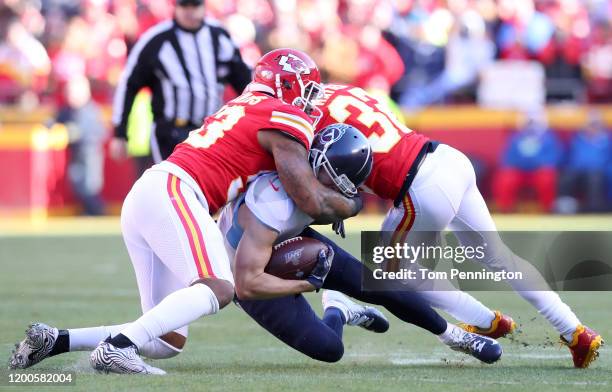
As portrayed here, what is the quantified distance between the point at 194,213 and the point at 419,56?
11408 mm

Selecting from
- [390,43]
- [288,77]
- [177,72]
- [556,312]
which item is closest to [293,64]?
[288,77]

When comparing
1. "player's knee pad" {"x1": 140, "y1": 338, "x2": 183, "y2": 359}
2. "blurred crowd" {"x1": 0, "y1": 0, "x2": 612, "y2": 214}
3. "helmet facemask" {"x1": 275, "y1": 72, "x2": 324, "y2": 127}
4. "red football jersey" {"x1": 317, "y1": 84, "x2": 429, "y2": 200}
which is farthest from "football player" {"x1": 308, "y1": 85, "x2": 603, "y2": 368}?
"blurred crowd" {"x1": 0, "y1": 0, "x2": 612, "y2": 214}

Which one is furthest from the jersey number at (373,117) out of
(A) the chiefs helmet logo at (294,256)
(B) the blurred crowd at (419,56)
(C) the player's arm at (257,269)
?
(B) the blurred crowd at (419,56)

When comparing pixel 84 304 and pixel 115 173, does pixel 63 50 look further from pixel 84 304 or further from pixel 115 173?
pixel 84 304

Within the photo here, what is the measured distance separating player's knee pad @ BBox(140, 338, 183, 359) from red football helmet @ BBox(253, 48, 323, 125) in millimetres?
1129

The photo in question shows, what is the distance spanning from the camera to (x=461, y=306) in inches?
223

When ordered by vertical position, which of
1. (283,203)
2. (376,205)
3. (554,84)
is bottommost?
(376,205)

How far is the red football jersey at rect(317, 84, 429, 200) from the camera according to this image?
5.59 meters

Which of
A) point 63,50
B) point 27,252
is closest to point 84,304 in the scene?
point 27,252

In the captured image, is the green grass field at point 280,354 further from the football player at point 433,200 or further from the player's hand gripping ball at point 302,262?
the player's hand gripping ball at point 302,262

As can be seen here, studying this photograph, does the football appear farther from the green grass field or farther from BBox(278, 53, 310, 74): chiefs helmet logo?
BBox(278, 53, 310, 74): chiefs helmet logo

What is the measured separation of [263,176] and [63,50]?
11.6m

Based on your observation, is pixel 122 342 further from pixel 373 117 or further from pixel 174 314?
pixel 373 117

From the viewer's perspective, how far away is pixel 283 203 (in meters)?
5.11
